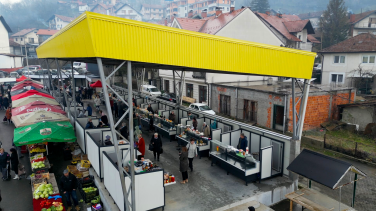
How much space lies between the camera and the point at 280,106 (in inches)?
776

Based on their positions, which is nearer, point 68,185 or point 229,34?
point 68,185

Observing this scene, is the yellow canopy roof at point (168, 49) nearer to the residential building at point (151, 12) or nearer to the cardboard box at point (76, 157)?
the cardboard box at point (76, 157)

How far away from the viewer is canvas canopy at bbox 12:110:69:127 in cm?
1233

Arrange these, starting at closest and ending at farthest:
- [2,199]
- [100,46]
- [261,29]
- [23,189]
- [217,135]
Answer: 1. [100,46]
2. [2,199]
3. [23,189]
4. [217,135]
5. [261,29]

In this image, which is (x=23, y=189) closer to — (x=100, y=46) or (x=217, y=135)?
(x=100, y=46)

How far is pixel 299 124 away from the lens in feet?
36.7

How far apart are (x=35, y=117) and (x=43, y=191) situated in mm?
5016

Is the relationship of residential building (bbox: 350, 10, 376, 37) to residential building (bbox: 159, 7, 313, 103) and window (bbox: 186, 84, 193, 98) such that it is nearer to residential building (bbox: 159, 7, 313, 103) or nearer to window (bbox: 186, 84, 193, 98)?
residential building (bbox: 159, 7, 313, 103)

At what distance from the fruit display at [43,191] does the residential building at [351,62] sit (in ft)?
98.7

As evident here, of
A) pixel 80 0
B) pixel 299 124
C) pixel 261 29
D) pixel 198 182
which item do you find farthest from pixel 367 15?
pixel 80 0

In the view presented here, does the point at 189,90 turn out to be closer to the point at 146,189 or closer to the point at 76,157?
the point at 76,157

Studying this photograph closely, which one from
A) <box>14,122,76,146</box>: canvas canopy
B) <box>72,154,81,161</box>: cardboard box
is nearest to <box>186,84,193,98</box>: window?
<box>72,154,81,161</box>: cardboard box

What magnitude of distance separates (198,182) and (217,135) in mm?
3057

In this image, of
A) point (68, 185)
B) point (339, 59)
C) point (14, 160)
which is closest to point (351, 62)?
point (339, 59)
